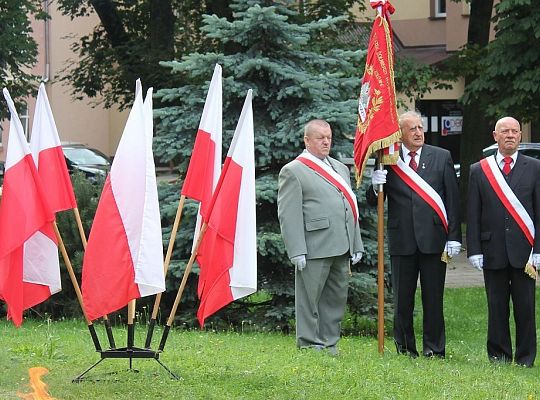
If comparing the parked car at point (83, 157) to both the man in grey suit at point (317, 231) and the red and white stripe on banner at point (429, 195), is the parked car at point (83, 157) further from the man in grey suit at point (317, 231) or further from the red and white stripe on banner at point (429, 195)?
the red and white stripe on banner at point (429, 195)

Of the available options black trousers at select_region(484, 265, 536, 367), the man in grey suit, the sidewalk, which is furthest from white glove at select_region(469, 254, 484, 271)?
the sidewalk

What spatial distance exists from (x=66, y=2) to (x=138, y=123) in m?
17.2

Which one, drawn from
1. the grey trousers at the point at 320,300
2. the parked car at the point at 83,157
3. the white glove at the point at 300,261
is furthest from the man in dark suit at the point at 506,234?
the parked car at the point at 83,157

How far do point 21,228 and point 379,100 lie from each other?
3444 millimetres

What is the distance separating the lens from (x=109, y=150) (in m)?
46.9

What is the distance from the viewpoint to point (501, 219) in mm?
9117

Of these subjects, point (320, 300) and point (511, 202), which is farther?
point (320, 300)

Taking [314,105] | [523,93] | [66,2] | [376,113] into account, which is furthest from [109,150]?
[376,113]

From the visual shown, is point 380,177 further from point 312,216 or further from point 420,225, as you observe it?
point 312,216

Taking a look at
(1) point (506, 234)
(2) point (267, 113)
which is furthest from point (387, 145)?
(2) point (267, 113)

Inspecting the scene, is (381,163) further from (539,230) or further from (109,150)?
(109,150)

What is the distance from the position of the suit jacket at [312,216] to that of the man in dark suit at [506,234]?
1.06 metres

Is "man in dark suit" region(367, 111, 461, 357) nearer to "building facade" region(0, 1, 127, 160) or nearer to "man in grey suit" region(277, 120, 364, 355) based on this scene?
"man in grey suit" region(277, 120, 364, 355)

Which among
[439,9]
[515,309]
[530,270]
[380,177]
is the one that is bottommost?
[515,309]
